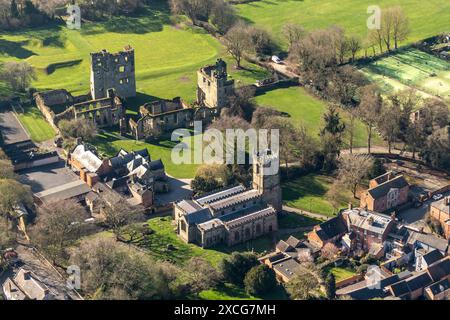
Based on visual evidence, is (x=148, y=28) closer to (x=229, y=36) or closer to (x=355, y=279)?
(x=229, y=36)

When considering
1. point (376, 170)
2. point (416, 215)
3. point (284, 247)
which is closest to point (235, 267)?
point (284, 247)

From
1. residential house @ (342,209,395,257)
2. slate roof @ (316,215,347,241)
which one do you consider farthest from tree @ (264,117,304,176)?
residential house @ (342,209,395,257)

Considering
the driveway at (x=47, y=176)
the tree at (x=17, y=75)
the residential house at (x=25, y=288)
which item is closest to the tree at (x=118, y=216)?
the residential house at (x=25, y=288)

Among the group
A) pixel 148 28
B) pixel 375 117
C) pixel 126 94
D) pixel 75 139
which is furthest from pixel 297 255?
pixel 148 28

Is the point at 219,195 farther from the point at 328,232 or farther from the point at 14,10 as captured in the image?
the point at 14,10

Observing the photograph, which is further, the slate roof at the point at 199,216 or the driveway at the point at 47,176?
the driveway at the point at 47,176

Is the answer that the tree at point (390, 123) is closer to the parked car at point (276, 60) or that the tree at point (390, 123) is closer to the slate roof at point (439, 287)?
the slate roof at point (439, 287)
